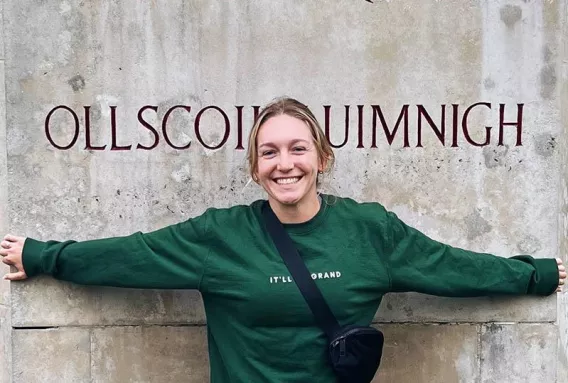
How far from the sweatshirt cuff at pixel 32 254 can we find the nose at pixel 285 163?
1.27 meters

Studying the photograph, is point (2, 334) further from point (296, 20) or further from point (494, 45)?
point (494, 45)

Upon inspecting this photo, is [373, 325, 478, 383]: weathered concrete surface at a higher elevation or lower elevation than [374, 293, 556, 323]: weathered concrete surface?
lower

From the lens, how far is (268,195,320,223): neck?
3.69 m

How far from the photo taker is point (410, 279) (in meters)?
3.91

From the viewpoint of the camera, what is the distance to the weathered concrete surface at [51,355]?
4336 mm

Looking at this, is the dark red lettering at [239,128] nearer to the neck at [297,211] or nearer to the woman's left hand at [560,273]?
the neck at [297,211]

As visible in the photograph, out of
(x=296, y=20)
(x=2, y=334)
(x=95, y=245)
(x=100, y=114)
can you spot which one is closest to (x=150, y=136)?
(x=100, y=114)

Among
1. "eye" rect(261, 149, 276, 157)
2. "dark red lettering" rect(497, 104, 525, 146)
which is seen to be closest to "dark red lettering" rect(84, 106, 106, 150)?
"eye" rect(261, 149, 276, 157)

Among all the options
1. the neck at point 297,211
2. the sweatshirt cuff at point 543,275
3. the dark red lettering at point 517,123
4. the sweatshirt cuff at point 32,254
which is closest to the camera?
the neck at point 297,211

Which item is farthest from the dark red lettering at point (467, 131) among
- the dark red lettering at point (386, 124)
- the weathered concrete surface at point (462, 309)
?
the weathered concrete surface at point (462, 309)

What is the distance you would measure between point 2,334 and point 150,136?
1454mm

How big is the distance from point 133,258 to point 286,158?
854mm

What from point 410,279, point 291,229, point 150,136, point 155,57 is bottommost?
point 410,279

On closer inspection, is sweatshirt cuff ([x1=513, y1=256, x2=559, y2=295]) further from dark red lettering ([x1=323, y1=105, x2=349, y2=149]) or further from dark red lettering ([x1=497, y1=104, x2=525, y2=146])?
dark red lettering ([x1=323, y1=105, x2=349, y2=149])
